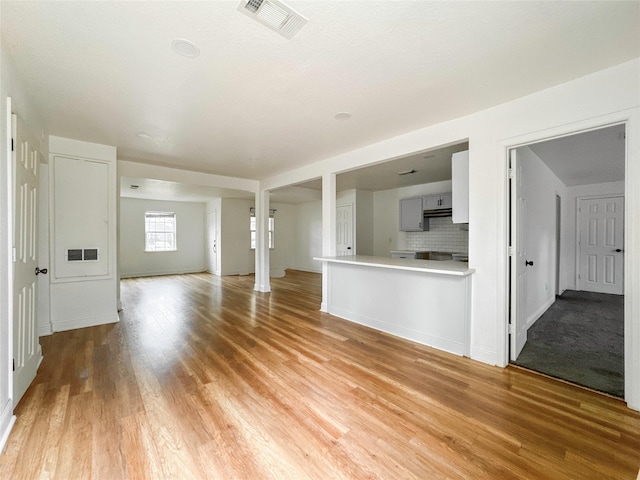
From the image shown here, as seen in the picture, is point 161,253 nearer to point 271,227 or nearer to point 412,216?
point 271,227

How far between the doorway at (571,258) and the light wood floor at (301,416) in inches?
26.2

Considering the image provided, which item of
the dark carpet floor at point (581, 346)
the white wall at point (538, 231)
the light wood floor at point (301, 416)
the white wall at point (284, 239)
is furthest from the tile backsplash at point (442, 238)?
the white wall at point (284, 239)

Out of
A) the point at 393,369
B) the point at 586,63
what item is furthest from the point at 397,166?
the point at 393,369

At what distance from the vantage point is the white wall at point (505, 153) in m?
1.97

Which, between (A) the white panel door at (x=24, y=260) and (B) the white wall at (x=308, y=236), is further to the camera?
(B) the white wall at (x=308, y=236)

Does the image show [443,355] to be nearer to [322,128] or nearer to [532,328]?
[532,328]

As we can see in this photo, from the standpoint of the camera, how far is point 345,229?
753cm

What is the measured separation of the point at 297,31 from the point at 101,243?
3943 millimetres

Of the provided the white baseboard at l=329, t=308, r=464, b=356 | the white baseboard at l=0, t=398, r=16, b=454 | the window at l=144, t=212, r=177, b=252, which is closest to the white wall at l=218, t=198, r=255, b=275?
the window at l=144, t=212, r=177, b=252

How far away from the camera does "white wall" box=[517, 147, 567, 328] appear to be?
3419mm

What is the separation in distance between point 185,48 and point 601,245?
821 cm

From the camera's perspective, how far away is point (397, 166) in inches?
194

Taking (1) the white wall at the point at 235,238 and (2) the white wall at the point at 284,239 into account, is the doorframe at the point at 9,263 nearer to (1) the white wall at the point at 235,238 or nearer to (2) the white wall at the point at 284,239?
(1) the white wall at the point at 235,238

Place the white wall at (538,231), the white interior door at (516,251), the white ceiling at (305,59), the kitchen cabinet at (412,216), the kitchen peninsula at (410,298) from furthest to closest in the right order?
the kitchen cabinet at (412,216) → the white wall at (538,231) → the kitchen peninsula at (410,298) → the white interior door at (516,251) → the white ceiling at (305,59)
